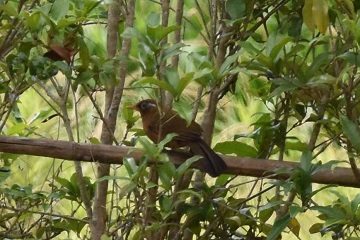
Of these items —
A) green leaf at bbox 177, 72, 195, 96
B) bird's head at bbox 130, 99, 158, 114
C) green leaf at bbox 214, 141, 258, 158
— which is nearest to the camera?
green leaf at bbox 177, 72, 195, 96

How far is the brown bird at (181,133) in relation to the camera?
1774mm

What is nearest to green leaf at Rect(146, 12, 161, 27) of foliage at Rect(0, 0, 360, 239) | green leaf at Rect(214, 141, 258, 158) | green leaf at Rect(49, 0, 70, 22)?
foliage at Rect(0, 0, 360, 239)

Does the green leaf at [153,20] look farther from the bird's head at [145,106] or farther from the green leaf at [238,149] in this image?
the bird's head at [145,106]

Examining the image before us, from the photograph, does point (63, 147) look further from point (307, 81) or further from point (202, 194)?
point (307, 81)

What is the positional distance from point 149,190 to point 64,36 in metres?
0.38

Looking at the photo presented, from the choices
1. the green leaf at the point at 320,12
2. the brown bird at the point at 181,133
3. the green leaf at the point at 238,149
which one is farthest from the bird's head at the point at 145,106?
the green leaf at the point at 320,12

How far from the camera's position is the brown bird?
1774 millimetres

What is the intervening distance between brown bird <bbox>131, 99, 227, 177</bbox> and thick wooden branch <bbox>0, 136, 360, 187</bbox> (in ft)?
0.13

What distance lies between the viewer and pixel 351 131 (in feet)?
5.04

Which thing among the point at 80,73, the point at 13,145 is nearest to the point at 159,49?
the point at 80,73

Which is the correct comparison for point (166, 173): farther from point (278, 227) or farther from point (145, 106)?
point (145, 106)

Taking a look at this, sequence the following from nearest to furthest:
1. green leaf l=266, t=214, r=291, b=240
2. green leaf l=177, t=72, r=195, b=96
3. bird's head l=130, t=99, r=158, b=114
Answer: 1. green leaf l=177, t=72, r=195, b=96
2. green leaf l=266, t=214, r=291, b=240
3. bird's head l=130, t=99, r=158, b=114

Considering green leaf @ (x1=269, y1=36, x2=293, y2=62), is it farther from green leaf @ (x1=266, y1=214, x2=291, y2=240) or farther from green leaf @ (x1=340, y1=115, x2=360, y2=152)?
green leaf @ (x1=266, y1=214, x2=291, y2=240)

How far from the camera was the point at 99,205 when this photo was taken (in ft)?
6.02
